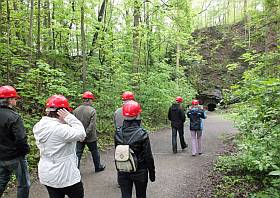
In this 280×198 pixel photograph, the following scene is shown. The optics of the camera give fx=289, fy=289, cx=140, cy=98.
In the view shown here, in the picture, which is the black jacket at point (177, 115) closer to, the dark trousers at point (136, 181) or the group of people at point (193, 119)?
the group of people at point (193, 119)

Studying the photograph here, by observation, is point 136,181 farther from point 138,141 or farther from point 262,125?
point 262,125

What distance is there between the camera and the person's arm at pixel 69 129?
368cm

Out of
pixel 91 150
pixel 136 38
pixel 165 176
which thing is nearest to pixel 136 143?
pixel 91 150

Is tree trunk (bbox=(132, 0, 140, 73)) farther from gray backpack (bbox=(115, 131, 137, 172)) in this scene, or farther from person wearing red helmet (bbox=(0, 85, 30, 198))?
gray backpack (bbox=(115, 131, 137, 172))

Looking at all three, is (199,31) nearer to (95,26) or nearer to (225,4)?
(225,4)

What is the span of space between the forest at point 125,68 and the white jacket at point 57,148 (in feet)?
8.94

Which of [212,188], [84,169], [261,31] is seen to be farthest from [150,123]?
[212,188]

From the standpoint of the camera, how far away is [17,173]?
4.99 m

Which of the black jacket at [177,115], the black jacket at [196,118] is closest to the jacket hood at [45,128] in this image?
the black jacket at [196,118]

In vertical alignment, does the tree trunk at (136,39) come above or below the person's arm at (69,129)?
above

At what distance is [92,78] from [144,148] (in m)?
9.96

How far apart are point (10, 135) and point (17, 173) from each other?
2.30 feet

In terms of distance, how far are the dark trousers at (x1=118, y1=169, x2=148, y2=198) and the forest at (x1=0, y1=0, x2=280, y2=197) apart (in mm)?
1878

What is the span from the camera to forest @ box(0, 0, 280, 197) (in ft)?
19.4
